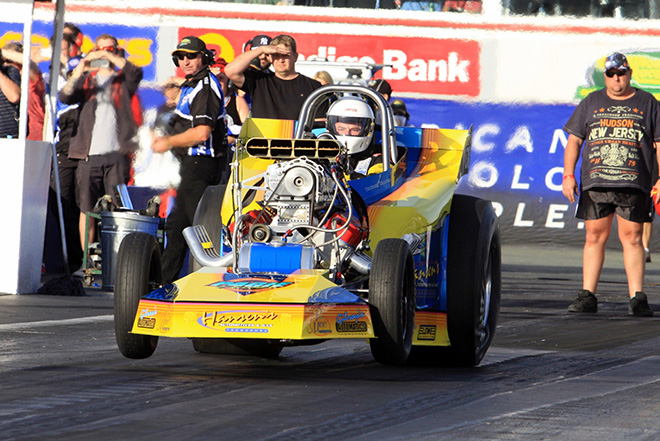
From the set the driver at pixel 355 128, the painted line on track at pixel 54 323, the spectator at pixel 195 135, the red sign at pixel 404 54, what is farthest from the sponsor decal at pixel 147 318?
Result: the red sign at pixel 404 54

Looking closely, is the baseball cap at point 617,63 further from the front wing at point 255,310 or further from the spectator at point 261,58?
the front wing at point 255,310

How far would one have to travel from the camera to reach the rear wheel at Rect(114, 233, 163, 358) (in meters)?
6.60

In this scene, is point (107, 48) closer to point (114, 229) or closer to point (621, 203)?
point (114, 229)

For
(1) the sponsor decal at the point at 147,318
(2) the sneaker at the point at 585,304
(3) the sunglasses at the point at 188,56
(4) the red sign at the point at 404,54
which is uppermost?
(4) the red sign at the point at 404,54

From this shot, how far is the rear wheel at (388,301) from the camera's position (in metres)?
6.48

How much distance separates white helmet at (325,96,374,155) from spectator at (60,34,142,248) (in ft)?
17.7

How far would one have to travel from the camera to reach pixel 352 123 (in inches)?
329

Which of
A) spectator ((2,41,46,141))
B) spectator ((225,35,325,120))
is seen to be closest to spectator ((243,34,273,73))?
spectator ((225,35,325,120))

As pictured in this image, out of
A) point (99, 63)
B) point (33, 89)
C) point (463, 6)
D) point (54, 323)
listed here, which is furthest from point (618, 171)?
point (463, 6)

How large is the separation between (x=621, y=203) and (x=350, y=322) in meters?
5.24

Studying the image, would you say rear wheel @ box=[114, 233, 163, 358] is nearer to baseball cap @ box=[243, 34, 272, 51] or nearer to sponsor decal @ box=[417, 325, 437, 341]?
sponsor decal @ box=[417, 325, 437, 341]

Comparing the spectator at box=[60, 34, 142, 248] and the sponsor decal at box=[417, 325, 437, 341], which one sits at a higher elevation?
the spectator at box=[60, 34, 142, 248]

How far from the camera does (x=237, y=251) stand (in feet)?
22.6

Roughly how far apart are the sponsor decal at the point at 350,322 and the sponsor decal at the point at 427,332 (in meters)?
1.00
